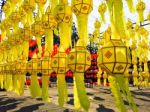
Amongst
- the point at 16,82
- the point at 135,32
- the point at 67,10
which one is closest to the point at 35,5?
the point at 67,10

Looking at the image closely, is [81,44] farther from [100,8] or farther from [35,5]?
[100,8]

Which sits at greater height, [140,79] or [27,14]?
[27,14]

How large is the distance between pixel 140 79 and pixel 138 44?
5.70 ft

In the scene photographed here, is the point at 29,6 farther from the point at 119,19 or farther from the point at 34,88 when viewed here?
the point at 119,19

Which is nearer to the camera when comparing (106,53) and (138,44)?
(106,53)

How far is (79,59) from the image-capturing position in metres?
3.34

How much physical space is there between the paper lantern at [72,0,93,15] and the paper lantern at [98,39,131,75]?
768 millimetres

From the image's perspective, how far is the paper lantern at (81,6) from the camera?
3459 mm

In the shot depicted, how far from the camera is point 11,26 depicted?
6.71 meters

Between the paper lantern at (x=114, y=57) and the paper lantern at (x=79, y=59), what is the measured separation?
1.68ft

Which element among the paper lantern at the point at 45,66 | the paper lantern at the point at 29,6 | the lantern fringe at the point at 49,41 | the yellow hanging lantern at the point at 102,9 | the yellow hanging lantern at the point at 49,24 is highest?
the yellow hanging lantern at the point at 102,9

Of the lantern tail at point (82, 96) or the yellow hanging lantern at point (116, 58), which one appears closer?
the yellow hanging lantern at point (116, 58)

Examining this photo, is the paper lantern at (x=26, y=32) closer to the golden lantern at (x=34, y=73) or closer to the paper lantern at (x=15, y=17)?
the paper lantern at (x=15, y=17)

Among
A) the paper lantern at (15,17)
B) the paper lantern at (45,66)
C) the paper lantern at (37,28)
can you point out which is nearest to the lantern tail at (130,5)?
the paper lantern at (45,66)
